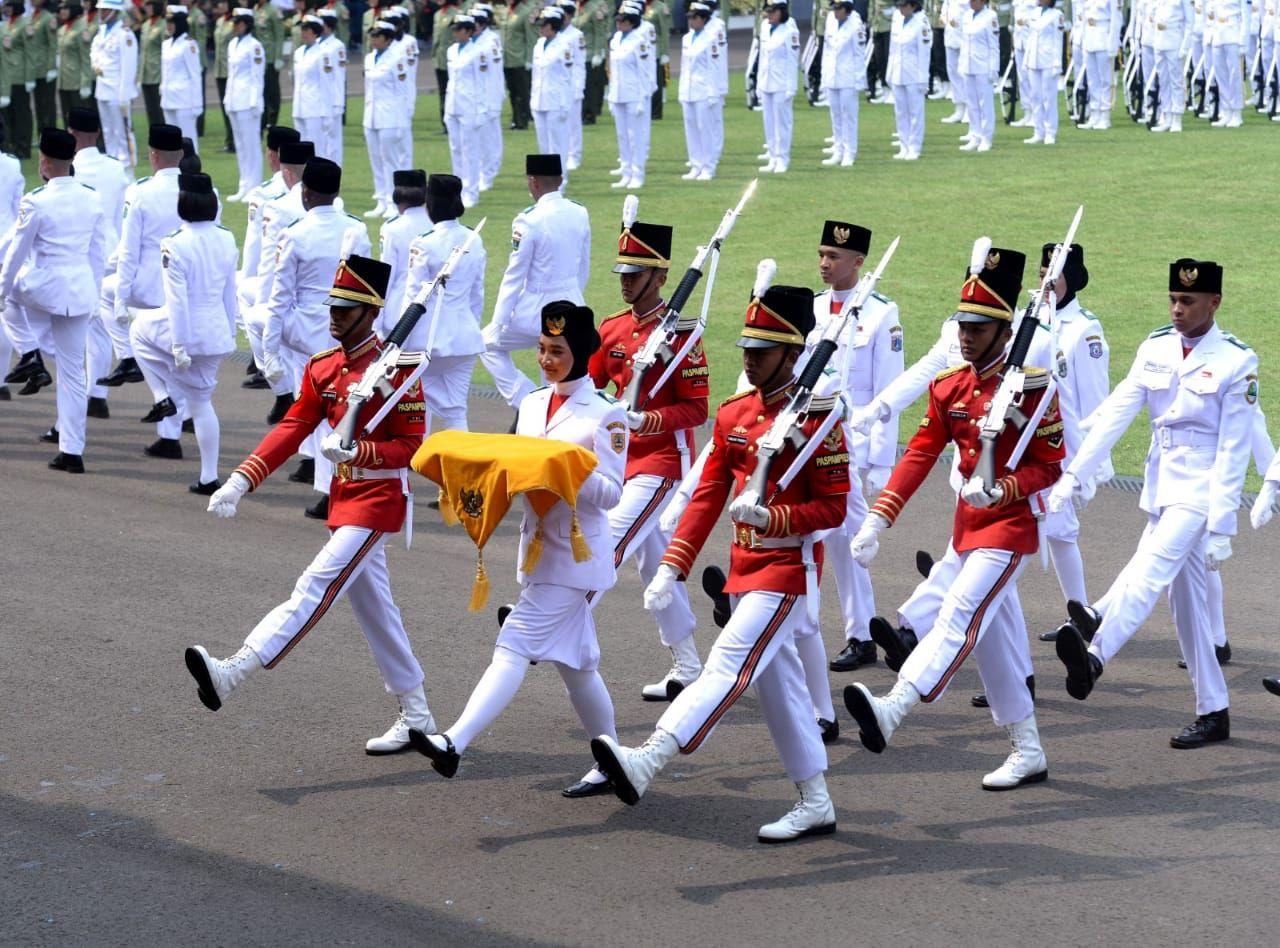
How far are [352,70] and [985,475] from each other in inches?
1175

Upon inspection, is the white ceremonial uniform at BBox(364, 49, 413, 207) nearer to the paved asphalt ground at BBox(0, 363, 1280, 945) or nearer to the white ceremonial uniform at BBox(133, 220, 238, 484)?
the white ceremonial uniform at BBox(133, 220, 238, 484)

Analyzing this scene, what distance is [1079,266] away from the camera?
27.9 feet

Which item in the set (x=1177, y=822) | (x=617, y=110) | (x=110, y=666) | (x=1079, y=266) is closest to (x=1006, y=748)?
(x=1177, y=822)

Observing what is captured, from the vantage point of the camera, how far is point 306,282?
38.3 ft

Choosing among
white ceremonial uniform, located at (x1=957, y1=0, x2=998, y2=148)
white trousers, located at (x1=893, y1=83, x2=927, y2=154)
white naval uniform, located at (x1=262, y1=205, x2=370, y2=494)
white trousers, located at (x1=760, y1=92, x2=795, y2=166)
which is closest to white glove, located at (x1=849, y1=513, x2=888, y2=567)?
white naval uniform, located at (x1=262, y1=205, x2=370, y2=494)

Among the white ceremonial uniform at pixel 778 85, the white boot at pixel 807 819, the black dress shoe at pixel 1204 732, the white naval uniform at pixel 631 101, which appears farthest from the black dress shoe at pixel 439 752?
the white ceremonial uniform at pixel 778 85

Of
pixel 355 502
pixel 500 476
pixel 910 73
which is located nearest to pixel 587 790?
pixel 500 476

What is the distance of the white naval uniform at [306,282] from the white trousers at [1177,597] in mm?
5357

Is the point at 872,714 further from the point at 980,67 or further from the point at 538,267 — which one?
the point at 980,67

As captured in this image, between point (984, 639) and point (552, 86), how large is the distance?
17.2 metres

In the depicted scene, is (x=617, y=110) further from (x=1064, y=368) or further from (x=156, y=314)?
(x=1064, y=368)

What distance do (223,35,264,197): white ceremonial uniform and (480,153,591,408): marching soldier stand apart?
38.4ft

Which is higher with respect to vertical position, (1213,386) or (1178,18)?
(1178,18)

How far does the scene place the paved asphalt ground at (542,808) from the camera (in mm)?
5863
